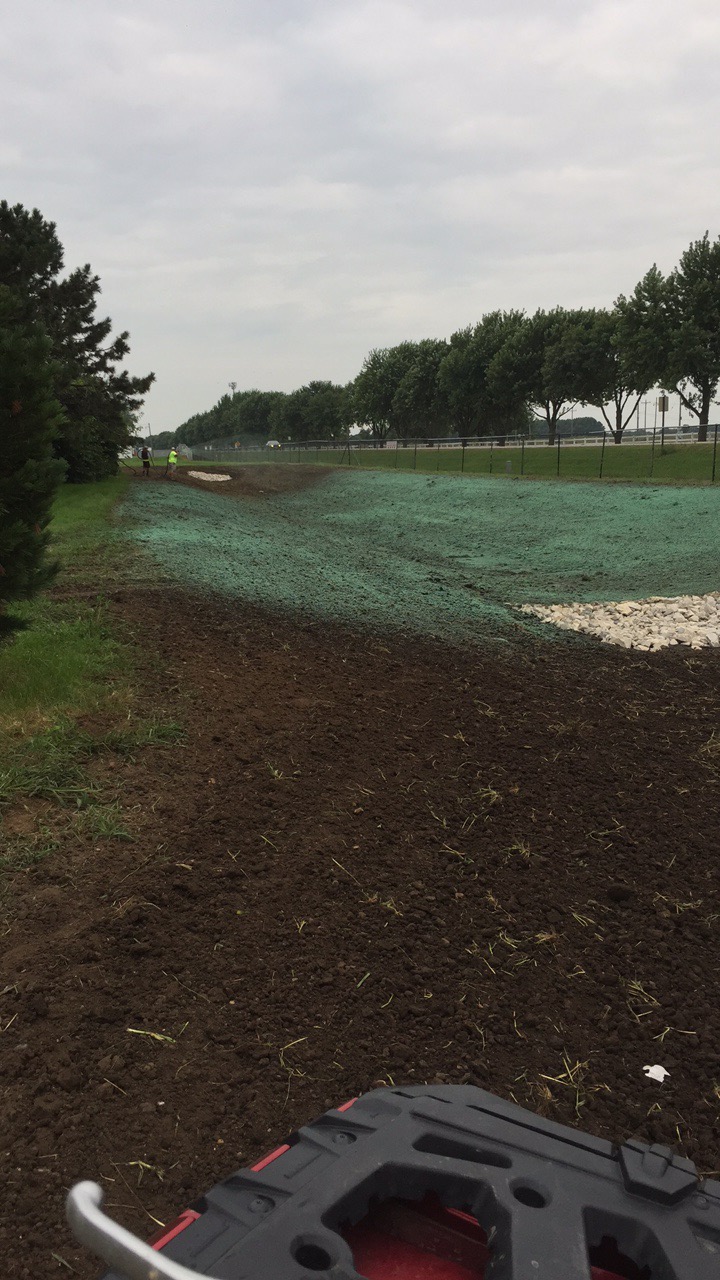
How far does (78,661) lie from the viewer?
675 centimetres

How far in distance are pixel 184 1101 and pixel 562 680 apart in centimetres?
535

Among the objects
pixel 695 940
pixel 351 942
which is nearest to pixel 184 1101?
pixel 351 942

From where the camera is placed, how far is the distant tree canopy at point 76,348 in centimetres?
2458

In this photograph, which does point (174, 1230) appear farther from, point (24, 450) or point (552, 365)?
point (552, 365)

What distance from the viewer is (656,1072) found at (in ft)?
10.0

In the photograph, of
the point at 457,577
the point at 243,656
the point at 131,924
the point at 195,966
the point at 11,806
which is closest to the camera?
the point at 195,966

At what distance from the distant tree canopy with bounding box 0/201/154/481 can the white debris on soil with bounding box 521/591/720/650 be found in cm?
1825

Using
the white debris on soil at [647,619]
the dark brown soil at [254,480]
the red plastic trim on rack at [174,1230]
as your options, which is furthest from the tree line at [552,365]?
the red plastic trim on rack at [174,1230]

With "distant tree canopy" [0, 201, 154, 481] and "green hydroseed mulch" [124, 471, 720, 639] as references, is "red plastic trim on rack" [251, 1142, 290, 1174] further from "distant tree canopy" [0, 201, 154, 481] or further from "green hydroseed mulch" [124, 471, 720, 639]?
"distant tree canopy" [0, 201, 154, 481]

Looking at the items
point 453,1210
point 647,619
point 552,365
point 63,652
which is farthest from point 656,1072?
point 552,365

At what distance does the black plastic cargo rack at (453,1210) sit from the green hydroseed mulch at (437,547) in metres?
7.19

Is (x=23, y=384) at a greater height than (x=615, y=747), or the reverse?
(x=23, y=384)

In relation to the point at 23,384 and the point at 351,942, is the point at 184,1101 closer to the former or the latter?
the point at 351,942

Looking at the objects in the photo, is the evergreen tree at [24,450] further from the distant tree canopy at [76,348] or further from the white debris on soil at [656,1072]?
the distant tree canopy at [76,348]
